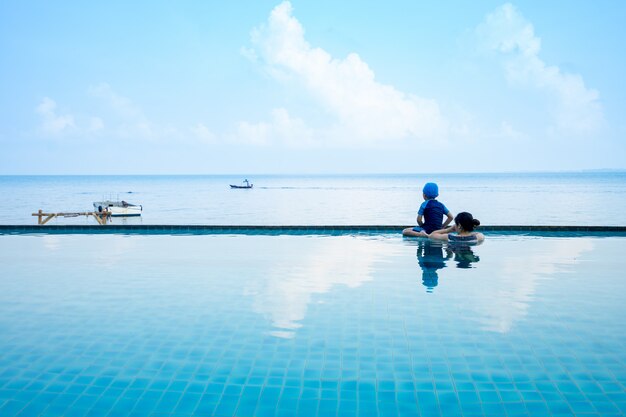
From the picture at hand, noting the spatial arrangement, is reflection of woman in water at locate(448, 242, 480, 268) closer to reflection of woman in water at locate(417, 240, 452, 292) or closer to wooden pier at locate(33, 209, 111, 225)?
reflection of woman in water at locate(417, 240, 452, 292)

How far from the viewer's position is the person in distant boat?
10.4m

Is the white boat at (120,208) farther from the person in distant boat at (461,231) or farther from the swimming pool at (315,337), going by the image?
the person in distant boat at (461,231)

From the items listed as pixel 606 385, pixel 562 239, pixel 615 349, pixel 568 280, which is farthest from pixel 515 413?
pixel 562 239

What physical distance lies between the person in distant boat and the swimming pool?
0.99m

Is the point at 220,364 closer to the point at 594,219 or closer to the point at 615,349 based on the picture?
the point at 615,349

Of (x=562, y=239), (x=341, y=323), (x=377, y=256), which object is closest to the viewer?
(x=341, y=323)

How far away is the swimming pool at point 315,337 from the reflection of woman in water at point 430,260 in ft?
0.23

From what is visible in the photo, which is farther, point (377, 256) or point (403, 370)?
point (377, 256)

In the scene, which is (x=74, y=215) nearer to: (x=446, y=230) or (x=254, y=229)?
(x=254, y=229)

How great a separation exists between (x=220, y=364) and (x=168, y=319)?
156 cm

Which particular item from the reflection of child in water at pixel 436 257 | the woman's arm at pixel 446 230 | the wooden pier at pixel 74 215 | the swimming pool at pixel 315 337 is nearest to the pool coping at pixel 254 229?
the woman's arm at pixel 446 230

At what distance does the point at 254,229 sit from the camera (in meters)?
14.4

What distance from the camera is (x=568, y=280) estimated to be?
7.70 meters

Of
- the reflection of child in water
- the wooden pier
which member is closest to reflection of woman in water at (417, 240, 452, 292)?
the reflection of child in water
